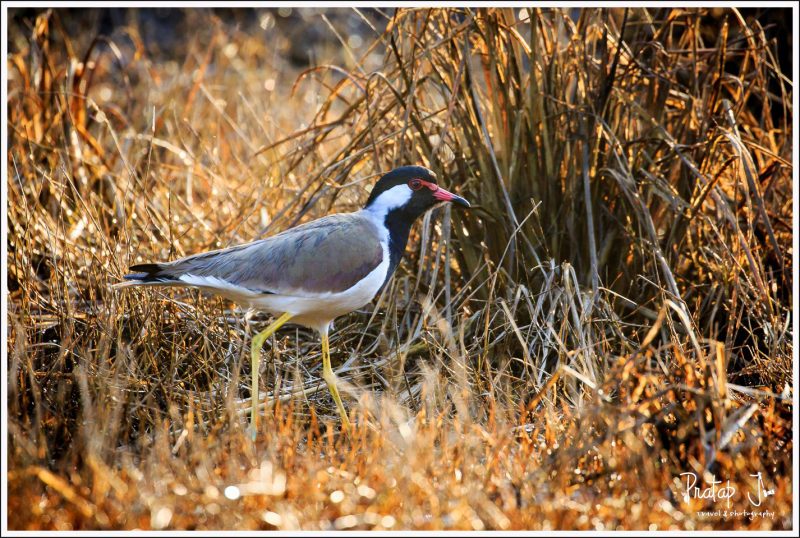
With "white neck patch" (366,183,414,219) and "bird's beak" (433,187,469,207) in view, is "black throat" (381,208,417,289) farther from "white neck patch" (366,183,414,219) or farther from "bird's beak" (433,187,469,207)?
"bird's beak" (433,187,469,207)

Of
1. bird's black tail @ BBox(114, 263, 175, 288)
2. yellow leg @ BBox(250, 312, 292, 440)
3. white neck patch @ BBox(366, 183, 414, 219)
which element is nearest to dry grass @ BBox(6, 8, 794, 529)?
yellow leg @ BBox(250, 312, 292, 440)

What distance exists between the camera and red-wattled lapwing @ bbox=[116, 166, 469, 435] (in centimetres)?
343

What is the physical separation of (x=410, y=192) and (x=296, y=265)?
580 mm

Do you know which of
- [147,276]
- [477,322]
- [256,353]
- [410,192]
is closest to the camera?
[147,276]

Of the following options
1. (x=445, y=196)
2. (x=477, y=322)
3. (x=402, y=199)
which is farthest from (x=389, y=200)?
(x=477, y=322)

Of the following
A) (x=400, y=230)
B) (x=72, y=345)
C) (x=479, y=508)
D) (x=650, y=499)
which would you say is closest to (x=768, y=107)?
(x=400, y=230)

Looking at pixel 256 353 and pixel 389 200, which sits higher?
pixel 389 200

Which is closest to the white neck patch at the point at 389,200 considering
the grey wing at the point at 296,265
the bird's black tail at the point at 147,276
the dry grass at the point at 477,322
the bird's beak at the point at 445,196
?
the bird's beak at the point at 445,196

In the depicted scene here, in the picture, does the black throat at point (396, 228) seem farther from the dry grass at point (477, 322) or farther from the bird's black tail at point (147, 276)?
→ the bird's black tail at point (147, 276)

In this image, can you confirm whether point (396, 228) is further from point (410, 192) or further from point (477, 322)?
point (477, 322)

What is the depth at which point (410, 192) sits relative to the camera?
367 centimetres

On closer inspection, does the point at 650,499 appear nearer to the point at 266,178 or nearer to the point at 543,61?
the point at 543,61

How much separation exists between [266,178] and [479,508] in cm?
292

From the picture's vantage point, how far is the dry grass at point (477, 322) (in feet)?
8.73
